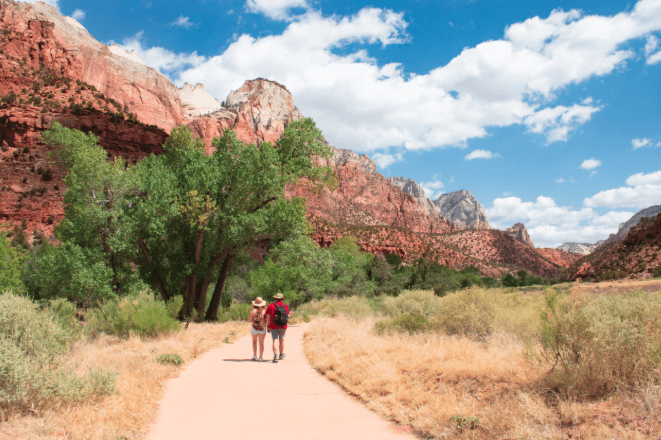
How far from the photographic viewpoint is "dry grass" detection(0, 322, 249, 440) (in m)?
3.92

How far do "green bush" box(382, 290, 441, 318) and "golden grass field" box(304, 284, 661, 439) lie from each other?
4750 mm

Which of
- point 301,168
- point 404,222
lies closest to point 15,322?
point 301,168

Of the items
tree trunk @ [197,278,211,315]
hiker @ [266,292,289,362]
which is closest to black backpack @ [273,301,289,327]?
hiker @ [266,292,289,362]

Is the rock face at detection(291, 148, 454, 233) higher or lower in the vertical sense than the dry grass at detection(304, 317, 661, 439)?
higher

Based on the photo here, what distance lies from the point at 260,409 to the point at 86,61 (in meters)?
109

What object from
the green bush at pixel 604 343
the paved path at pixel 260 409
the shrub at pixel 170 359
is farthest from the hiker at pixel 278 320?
the green bush at pixel 604 343

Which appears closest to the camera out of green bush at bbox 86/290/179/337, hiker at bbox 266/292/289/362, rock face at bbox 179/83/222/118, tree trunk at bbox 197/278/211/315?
hiker at bbox 266/292/289/362

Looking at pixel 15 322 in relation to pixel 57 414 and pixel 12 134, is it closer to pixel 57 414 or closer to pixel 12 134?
pixel 57 414

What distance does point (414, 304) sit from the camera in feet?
44.9

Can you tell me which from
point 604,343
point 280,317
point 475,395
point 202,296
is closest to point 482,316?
point 475,395

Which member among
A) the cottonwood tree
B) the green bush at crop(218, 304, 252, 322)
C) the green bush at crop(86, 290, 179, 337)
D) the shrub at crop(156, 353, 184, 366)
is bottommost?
the green bush at crop(218, 304, 252, 322)

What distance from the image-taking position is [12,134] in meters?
48.6

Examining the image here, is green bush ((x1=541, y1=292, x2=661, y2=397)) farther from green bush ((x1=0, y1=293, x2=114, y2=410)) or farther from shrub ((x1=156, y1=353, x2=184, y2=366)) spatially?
shrub ((x1=156, y1=353, x2=184, y2=366))

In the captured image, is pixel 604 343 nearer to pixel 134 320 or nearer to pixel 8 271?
pixel 134 320
